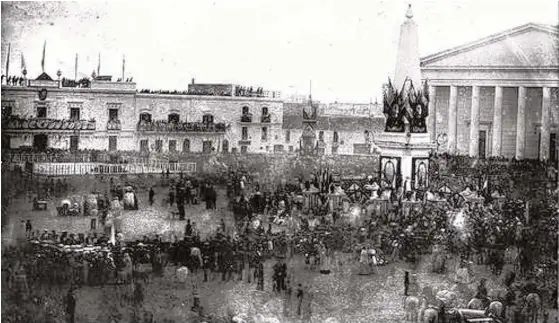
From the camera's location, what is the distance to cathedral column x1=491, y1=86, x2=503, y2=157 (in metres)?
11.8

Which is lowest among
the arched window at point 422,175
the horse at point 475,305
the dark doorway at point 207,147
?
the horse at point 475,305

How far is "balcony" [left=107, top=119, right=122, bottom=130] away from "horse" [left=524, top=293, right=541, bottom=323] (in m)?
4.98

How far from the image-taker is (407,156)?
10.5 metres

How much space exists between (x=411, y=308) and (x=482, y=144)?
12.9ft

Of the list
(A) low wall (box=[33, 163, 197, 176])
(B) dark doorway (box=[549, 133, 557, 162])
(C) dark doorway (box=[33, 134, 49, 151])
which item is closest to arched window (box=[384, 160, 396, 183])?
(B) dark doorway (box=[549, 133, 557, 162])

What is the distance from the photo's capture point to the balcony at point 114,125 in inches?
355

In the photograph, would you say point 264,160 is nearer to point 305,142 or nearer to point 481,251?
point 305,142

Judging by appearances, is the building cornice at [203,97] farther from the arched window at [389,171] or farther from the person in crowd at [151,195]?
the arched window at [389,171]

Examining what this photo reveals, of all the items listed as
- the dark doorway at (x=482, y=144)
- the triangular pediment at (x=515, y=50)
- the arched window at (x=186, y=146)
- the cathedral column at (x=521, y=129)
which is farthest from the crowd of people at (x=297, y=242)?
the dark doorway at (x=482, y=144)

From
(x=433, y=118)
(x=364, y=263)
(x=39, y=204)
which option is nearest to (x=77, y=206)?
(x=39, y=204)

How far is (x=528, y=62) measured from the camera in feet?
33.5

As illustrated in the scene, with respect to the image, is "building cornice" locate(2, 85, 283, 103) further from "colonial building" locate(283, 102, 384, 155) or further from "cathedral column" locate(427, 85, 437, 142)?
"cathedral column" locate(427, 85, 437, 142)

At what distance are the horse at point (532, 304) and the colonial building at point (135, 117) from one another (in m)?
3.38

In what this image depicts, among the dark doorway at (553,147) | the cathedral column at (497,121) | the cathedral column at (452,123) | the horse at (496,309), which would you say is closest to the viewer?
the horse at (496,309)
